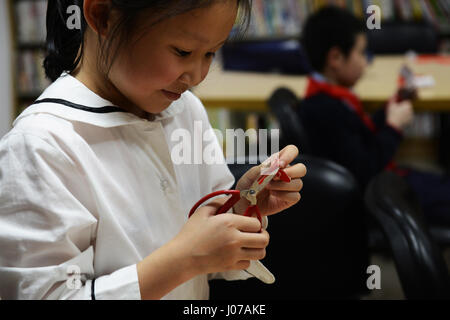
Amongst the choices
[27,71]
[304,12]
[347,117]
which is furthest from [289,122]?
[27,71]

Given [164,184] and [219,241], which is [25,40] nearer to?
[164,184]

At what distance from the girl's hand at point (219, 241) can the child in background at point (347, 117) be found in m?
0.90

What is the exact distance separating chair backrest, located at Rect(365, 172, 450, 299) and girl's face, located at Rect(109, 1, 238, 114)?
14.9 inches

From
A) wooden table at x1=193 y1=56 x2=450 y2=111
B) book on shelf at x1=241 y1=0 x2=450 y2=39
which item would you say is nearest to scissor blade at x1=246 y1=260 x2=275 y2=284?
wooden table at x1=193 y1=56 x2=450 y2=111

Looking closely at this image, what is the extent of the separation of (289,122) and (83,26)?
2.76ft

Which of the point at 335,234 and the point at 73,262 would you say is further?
the point at 335,234

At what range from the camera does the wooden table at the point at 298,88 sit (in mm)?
1857

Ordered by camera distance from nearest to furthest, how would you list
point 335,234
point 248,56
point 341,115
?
point 335,234
point 341,115
point 248,56

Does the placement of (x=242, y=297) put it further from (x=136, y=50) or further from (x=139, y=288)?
(x=136, y=50)

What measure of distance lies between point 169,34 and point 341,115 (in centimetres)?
103

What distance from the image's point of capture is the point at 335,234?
851 millimetres

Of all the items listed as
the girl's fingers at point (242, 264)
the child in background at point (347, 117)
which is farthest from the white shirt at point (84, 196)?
the child in background at point (347, 117)

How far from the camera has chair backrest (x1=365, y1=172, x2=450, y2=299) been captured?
2.21 feet

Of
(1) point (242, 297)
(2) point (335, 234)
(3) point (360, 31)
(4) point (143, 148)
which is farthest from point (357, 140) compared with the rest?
(4) point (143, 148)
